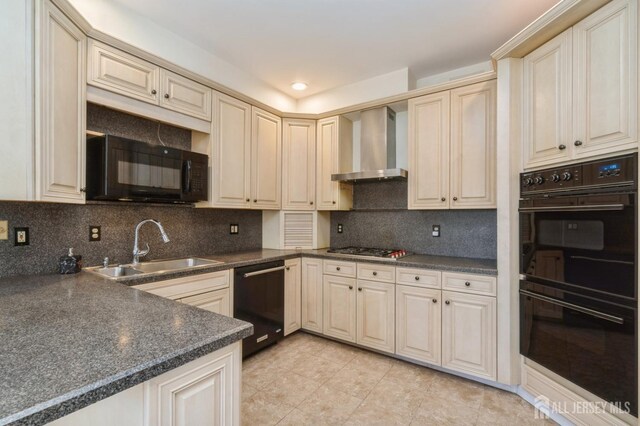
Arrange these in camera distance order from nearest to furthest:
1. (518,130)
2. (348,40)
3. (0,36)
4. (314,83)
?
(0,36) → (518,130) → (348,40) → (314,83)

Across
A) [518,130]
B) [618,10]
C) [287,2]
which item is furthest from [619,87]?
[287,2]

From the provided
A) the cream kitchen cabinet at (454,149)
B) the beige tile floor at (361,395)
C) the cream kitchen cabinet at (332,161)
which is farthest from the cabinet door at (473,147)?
the beige tile floor at (361,395)

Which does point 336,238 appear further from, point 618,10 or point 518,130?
point 618,10

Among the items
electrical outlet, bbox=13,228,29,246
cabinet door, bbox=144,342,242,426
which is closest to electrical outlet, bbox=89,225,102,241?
electrical outlet, bbox=13,228,29,246

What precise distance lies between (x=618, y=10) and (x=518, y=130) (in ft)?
2.35

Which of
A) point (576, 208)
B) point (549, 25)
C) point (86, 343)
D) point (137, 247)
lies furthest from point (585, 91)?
point (137, 247)

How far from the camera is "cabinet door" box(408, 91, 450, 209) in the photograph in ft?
8.58

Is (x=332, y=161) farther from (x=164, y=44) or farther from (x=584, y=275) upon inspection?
(x=584, y=275)

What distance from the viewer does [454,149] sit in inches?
101

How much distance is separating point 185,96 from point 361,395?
100 inches

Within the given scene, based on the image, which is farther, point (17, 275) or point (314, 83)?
point (314, 83)

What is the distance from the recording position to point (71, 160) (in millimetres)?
1764

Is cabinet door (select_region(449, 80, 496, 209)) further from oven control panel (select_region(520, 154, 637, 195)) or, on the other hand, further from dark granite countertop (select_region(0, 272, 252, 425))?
dark granite countertop (select_region(0, 272, 252, 425))

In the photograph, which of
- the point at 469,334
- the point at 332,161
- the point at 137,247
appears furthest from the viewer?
the point at 332,161
